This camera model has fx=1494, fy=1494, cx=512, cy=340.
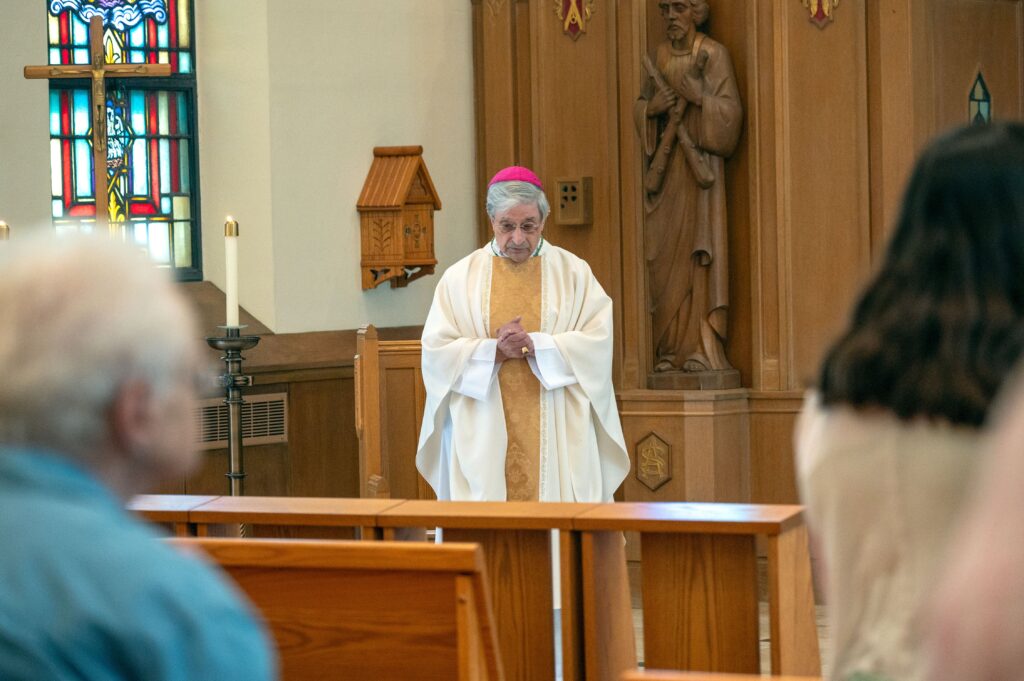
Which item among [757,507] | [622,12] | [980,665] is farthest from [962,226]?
[622,12]

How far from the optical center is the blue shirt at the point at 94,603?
1.30 meters

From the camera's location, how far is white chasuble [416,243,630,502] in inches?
239

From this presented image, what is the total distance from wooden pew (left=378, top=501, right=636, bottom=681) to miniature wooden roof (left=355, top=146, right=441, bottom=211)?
439 centimetres

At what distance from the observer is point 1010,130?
1787mm

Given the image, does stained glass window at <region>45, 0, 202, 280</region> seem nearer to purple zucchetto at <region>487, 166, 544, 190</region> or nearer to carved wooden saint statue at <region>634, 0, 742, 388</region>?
carved wooden saint statue at <region>634, 0, 742, 388</region>

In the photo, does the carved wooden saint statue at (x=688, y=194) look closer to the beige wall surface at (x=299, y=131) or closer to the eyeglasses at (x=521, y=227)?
the beige wall surface at (x=299, y=131)

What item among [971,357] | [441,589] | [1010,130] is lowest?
[441,589]

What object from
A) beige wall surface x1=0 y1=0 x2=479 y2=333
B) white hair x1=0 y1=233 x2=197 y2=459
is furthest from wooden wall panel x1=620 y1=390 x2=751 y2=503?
white hair x1=0 y1=233 x2=197 y2=459

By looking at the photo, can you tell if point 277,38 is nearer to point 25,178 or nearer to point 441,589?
point 25,178

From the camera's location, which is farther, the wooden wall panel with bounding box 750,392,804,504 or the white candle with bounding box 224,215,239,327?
the wooden wall panel with bounding box 750,392,804,504

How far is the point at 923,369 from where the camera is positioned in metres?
1.77

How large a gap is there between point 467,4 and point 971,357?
7.18m

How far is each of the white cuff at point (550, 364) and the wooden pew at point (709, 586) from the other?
2.32 metres

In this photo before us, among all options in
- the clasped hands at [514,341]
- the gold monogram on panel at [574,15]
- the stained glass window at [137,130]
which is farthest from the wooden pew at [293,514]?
the gold monogram on panel at [574,15]
